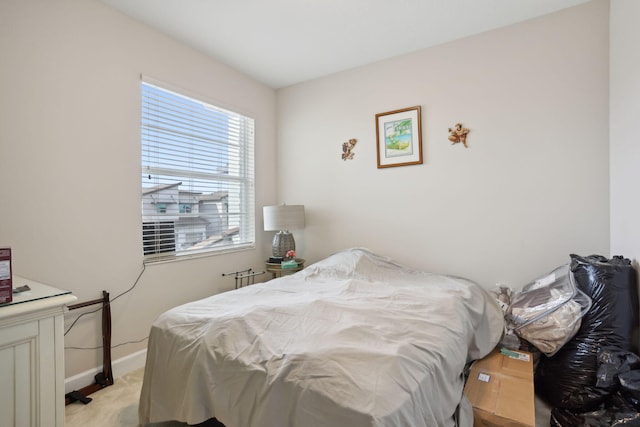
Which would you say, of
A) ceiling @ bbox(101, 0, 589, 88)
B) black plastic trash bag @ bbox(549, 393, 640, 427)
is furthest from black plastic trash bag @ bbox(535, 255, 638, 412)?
ceiling @ bbox(101, 0, 589, 88)

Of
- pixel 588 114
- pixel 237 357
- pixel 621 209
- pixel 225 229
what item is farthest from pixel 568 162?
pixel 225 229

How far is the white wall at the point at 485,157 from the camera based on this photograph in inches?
84.7

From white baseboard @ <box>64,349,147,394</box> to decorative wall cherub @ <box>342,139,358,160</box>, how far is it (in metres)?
2.49

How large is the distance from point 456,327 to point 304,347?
0.84 m

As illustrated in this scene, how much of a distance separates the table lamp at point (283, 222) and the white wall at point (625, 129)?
7.93ft

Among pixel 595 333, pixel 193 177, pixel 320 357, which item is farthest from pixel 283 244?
pixel 595 333

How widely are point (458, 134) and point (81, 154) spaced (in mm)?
2853

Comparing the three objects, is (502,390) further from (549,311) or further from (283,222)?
(283,222)

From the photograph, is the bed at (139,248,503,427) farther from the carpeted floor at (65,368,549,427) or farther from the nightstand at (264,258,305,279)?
the nightstand at (264,258,305,279)

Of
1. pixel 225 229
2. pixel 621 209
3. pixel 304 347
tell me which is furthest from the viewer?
pixel 225 229

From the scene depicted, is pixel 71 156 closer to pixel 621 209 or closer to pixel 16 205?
pixel 16 205

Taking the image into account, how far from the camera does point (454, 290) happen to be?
207 centimetres

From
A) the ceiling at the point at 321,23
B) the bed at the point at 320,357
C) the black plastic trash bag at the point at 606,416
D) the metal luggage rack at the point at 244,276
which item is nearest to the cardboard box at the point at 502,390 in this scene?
the bed at the point at 320,357

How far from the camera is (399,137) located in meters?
2.85
